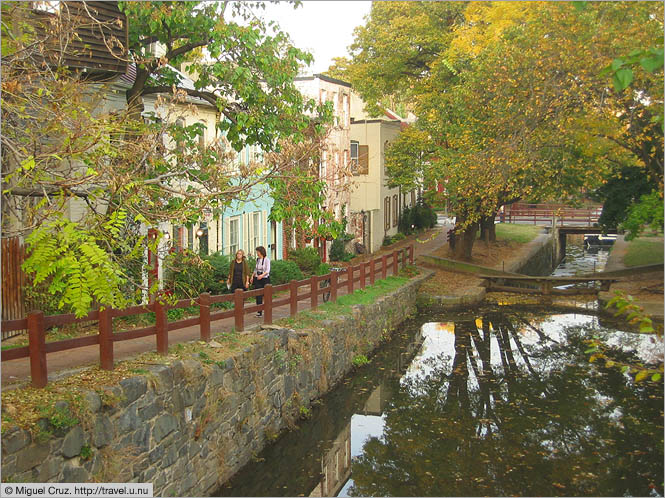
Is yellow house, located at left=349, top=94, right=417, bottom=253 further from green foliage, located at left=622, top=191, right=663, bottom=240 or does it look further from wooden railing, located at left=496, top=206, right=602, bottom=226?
wooden railing, located at left=496, top=206, right=602, bottom=226

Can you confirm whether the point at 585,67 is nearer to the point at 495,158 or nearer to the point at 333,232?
→ the point at 495,158

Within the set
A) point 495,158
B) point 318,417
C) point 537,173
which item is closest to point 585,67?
point 495,158

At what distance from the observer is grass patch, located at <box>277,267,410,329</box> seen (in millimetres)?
15789

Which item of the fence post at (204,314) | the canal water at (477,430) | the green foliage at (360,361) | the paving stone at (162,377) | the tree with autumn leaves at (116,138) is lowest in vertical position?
the canal water at (477,430)

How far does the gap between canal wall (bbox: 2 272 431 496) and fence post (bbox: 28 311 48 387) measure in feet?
2.15

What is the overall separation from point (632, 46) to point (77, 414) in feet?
59.3

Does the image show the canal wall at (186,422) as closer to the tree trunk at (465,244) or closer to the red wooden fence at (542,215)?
the tree trunk at (465,244)

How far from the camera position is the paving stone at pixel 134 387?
877 centimetres

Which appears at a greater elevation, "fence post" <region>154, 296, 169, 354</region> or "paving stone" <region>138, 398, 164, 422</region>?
"fence post" <region>154, 296, 169, 354</region>

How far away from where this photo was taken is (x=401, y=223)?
4588cm

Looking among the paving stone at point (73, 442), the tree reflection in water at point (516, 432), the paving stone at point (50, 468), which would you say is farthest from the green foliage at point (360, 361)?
the paving stone at point (50, 468)

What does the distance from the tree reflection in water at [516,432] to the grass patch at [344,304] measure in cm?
250

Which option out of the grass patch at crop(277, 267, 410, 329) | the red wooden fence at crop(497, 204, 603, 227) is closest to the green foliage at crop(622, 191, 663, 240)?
the grass patch at crop(277, 267, 410, 329)

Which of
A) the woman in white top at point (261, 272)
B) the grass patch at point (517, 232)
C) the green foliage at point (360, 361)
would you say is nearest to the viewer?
the woman in white top at point (261, 272)
